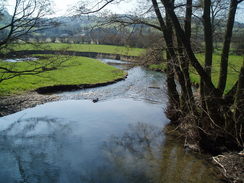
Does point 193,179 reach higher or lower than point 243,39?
lower

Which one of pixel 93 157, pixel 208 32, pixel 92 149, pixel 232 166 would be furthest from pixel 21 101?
pixel 232 166

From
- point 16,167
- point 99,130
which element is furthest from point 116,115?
point 16,167

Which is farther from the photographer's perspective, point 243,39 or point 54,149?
point 243,39

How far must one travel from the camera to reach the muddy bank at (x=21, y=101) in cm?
1457

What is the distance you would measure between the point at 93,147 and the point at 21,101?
356 inches

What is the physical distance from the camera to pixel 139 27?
1128 centimetres

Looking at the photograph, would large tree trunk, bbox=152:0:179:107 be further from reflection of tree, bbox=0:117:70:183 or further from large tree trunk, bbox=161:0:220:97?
reflection of tree, bbox=0:117:70:183

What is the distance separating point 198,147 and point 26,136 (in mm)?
8745

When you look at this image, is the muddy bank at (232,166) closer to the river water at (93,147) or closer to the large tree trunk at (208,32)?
the river water at (93,147)

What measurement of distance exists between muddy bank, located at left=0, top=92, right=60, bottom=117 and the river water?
0.74 m

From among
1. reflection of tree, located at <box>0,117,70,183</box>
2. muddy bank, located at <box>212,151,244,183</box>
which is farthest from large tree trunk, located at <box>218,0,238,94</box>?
reflection of tree, located at <box>0,117,70,183</box>

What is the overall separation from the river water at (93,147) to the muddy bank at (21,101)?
74 centimetres

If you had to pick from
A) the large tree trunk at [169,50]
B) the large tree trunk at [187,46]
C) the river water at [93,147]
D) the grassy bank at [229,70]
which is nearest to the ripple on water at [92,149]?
the river water at [93,147]

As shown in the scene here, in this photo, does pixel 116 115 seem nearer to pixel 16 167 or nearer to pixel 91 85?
pixel 16 167
